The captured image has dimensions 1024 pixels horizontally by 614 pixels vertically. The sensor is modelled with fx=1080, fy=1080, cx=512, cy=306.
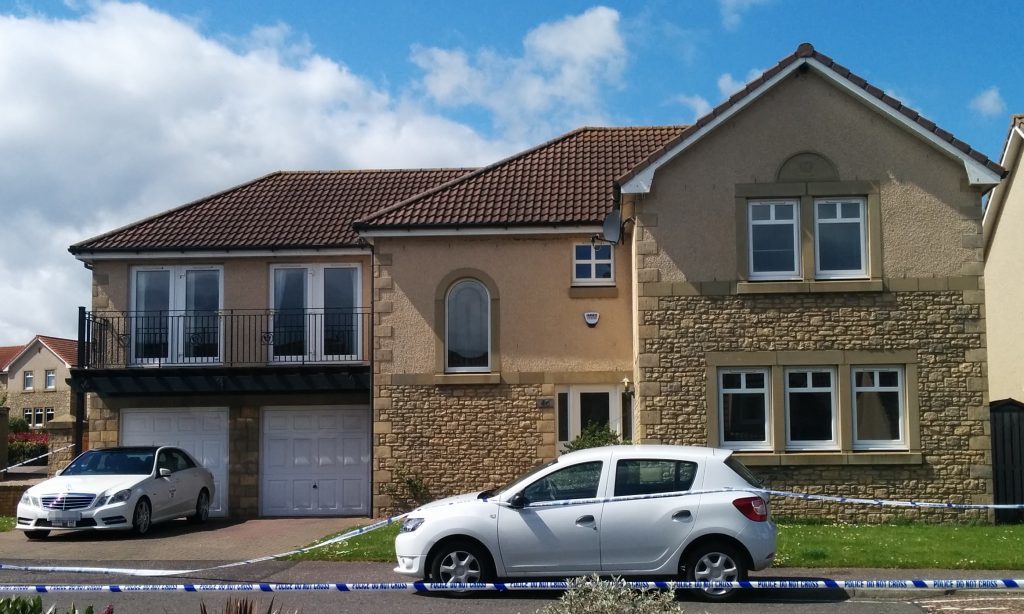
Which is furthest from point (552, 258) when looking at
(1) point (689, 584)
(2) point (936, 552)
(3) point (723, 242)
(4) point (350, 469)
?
(1) point (689, 584)

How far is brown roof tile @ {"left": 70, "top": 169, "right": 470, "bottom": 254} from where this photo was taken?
20.8m

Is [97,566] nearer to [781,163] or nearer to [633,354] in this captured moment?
[633,354]

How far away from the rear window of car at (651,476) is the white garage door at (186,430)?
12.3 m

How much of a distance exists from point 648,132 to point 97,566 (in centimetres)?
1366

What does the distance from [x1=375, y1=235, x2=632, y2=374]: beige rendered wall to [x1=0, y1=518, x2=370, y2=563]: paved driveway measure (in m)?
3.36

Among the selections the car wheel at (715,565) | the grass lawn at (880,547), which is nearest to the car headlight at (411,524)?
the grass lawn at (880,547)

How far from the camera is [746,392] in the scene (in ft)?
54.7

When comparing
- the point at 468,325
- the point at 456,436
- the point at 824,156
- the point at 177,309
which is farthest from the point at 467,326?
the point at 824,156

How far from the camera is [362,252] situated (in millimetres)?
20719

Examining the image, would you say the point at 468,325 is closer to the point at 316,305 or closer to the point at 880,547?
the point at 316,305

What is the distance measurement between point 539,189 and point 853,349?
634 cm

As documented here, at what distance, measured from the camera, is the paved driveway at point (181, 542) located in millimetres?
14406

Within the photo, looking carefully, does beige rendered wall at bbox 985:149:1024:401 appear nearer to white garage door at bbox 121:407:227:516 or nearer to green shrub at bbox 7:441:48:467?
white garage door at bbox 121:407:227:516

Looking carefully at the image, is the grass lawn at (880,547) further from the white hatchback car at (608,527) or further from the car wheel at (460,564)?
the car wheel at (460,564)
